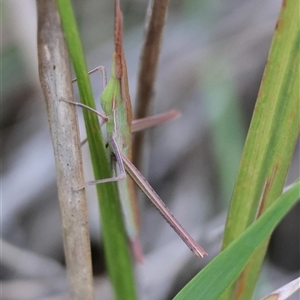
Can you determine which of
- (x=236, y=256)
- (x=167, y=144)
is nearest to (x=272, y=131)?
(x=236, y=256)

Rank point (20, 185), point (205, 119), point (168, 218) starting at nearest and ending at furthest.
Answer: point (168, 218), point (20, 185), point (205, 119)

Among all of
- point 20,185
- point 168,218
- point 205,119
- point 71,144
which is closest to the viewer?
point 71,144

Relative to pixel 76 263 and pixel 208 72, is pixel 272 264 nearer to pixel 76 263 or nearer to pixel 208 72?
pixel 208 72

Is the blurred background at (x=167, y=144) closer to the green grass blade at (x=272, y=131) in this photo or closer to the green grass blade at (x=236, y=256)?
the green grass blade at (x=272, y=131)

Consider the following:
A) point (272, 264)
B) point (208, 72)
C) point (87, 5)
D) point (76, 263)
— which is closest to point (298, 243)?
point (272, 264)

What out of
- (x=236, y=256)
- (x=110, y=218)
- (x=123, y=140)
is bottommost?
(x=236, y=256)

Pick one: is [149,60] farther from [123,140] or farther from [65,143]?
[65,143]
